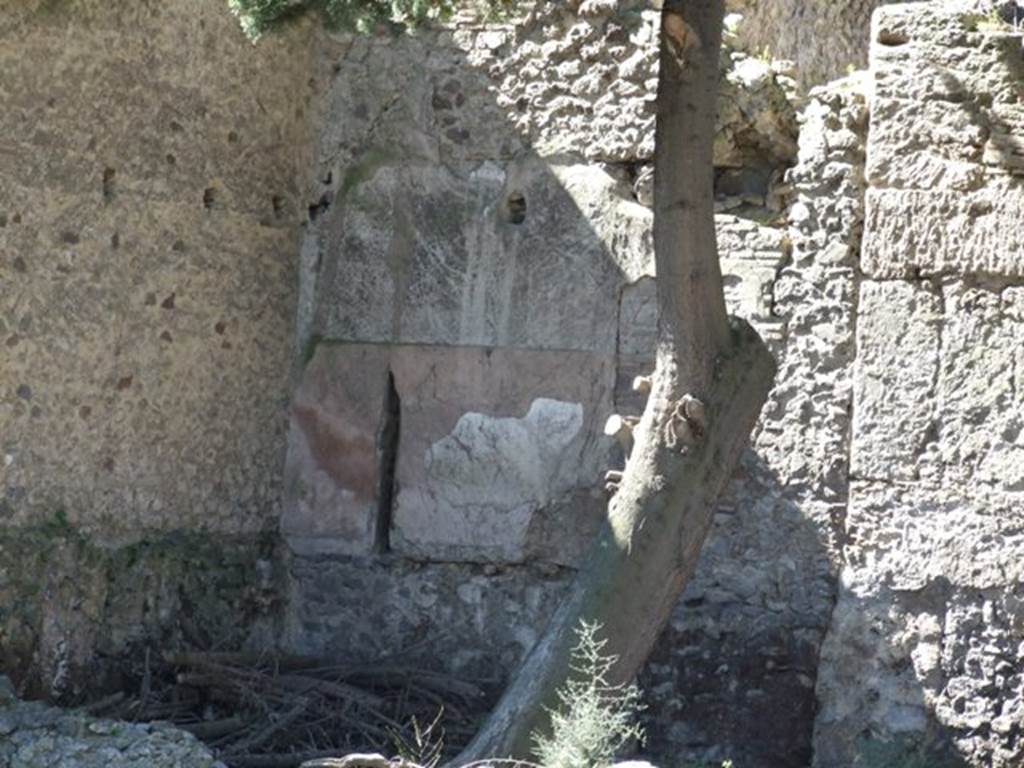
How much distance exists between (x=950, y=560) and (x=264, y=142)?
3.47m

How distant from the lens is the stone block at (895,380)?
8.31 m

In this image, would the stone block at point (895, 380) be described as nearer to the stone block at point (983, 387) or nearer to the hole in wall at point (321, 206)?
the stone block at point (983, 387)

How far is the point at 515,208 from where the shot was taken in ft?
30.3

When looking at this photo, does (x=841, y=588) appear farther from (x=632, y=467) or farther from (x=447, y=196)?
(x=447, y=196)

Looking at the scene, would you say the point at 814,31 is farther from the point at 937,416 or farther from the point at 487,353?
the point at 937,416

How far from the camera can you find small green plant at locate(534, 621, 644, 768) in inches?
269

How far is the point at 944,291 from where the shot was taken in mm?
8320

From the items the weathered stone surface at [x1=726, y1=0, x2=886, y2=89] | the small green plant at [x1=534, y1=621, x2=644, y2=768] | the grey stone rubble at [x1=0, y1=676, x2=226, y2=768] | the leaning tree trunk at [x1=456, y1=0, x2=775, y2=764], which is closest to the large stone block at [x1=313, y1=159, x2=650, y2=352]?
the leaning tree trunk at [x1=456, y1=0, x2=775, y2=764]

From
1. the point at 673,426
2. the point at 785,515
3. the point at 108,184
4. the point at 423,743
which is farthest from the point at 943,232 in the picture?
the point at 108,184

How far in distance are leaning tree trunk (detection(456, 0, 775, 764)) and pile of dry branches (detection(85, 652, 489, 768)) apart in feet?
3.69

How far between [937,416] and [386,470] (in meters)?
2.43

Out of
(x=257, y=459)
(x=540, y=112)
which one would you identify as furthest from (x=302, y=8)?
(x=257, y=459)

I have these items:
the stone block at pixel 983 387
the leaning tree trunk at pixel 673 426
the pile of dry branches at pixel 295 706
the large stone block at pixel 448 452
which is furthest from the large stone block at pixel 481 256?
the leaning tree trunk at pixel 673 426

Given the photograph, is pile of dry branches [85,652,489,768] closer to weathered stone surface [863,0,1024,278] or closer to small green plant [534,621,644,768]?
small green plant [534,621,644,768]
